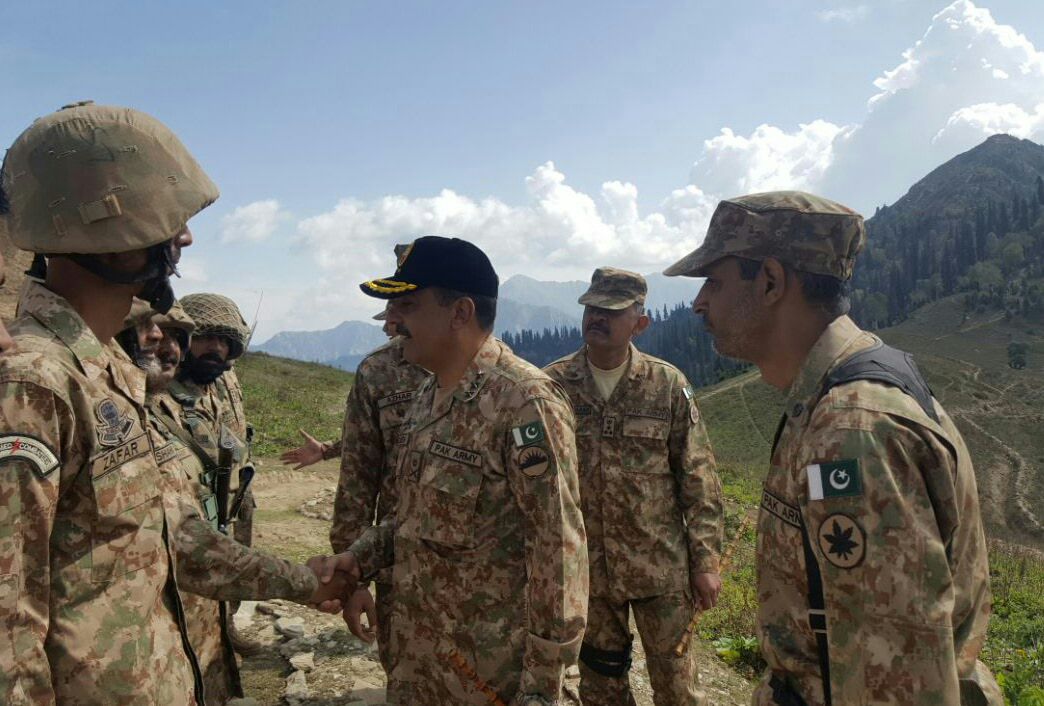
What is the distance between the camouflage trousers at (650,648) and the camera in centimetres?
400

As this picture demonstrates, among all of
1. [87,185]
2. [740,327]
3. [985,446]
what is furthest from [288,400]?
[985,446]

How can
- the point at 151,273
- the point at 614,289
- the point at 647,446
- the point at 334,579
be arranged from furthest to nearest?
the point at 614,289 → the point at 647,446 → the point at 334,579 → the point at 151,273

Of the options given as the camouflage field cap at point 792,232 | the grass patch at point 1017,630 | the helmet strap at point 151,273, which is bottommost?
the grass patch at point 1017,630

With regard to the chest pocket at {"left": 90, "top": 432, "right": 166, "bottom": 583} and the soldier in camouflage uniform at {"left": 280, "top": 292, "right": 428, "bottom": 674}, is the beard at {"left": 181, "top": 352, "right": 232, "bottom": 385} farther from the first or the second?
the chest pocket at {"left": 90, "top": 432, "right": 166, "bottom": 583}

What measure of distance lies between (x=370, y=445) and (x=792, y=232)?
117 inches

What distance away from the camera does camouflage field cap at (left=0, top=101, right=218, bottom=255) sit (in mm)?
Result: 1925

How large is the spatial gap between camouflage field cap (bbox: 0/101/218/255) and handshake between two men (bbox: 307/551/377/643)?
173 centimetres

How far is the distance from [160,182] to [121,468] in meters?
0.91

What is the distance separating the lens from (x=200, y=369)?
15.7 feet

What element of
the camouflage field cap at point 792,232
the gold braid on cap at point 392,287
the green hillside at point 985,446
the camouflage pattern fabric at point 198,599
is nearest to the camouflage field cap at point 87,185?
the camouflage pattern fabric at point 198,599

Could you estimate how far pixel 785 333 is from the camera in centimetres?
217

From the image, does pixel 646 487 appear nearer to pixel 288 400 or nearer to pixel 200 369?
pixel 200 369

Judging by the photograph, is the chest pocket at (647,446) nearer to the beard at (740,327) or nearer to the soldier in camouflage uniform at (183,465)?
the beard at (740,327)

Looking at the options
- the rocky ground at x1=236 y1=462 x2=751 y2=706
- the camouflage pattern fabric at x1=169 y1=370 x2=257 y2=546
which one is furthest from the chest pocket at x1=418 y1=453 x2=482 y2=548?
the rocky ground at x1=236 y1=462 x2=751 y2=706
